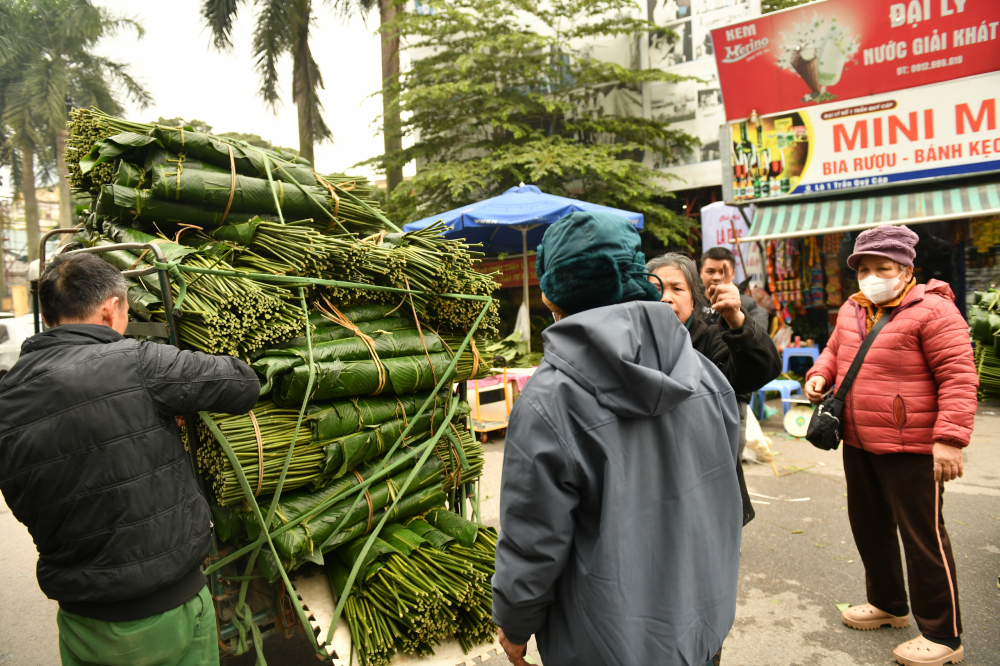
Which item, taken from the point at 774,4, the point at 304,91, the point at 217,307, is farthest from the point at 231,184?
the point at 304,91

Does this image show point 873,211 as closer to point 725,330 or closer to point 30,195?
point 725,330

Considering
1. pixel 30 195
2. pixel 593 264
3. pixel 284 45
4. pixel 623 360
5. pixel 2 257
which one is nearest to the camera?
pixel 623 360

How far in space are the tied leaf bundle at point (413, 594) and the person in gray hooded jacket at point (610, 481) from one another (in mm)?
720

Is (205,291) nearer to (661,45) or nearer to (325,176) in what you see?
(325,176)

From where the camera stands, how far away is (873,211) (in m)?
7.85

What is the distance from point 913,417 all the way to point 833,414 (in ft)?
1.06

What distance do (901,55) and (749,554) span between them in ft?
23.6

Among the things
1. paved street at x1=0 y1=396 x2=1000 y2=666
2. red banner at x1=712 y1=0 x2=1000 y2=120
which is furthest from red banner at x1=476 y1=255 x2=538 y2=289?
paved street at x1=0 y1=396 x2=1000 y2=666

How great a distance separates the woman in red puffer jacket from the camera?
8.10ft

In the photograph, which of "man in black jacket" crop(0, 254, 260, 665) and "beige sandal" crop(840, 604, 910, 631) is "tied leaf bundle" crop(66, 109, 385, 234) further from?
"beige sandal" crop(840, 604, 910, 631)

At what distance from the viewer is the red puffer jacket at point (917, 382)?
2445 millimetres

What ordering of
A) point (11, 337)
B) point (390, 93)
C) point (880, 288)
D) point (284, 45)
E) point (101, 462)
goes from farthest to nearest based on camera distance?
point (284, 45)
point (390, 93)
point (11, 337)
point (880, 288)
point (101, 462)

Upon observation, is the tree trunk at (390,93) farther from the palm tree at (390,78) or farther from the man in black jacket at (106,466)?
the man in black jacket at (106,466)

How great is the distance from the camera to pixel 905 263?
263 centimetres
